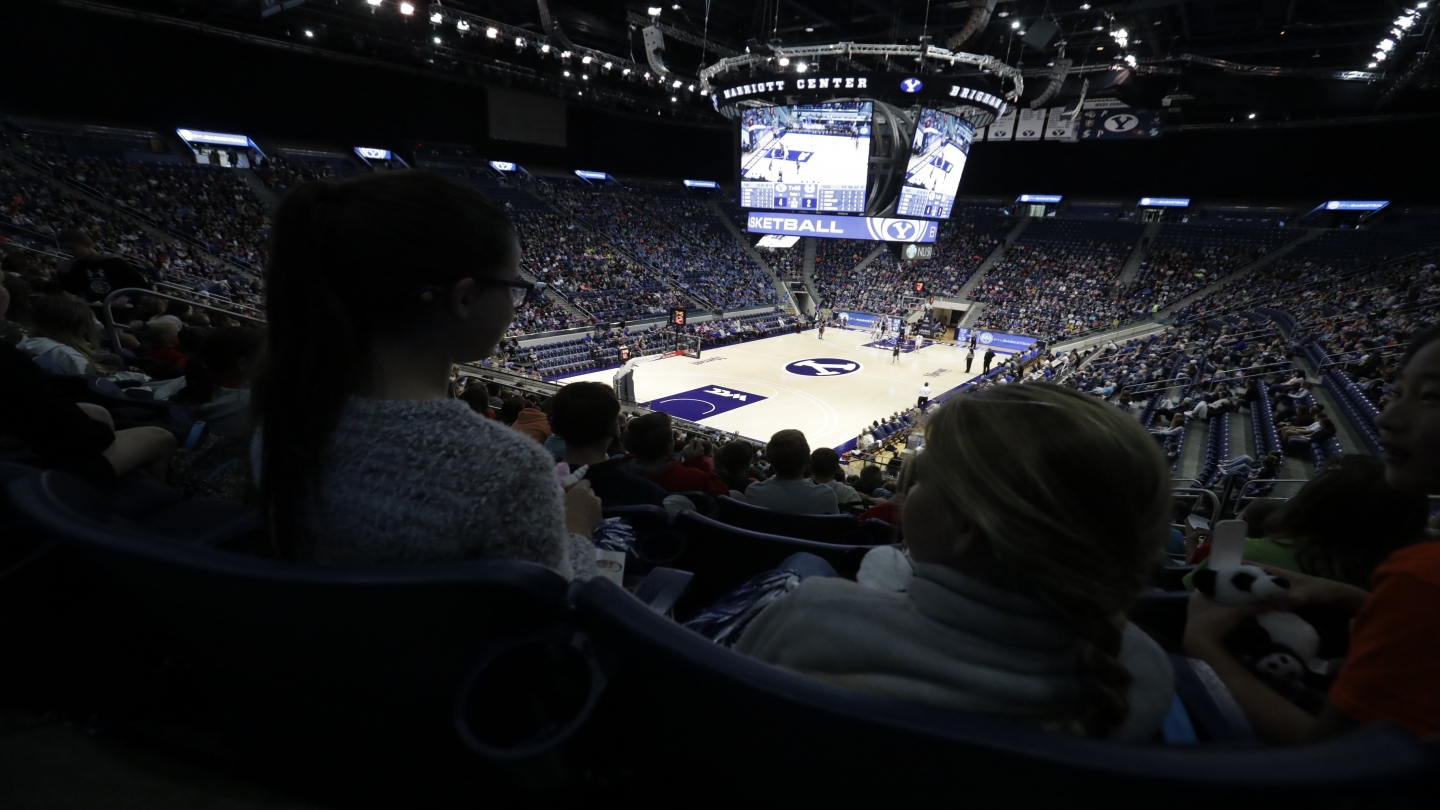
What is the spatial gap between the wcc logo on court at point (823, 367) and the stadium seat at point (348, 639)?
21.2 metres

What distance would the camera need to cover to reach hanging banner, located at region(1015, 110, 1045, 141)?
90.2 feet

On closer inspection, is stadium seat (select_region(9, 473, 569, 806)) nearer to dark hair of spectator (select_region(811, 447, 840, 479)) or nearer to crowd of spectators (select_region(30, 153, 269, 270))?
dark hair of spectator (select_region(811, 447, 840, 479))

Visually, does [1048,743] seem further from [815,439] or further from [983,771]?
[815,439]

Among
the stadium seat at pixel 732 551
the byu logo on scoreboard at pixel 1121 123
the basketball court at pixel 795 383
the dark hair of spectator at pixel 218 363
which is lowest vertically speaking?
the basketball court at pixel 795 383

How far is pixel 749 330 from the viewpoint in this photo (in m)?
28.8

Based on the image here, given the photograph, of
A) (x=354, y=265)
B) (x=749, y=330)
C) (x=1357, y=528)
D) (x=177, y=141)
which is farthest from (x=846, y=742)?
(x=177, y=141)

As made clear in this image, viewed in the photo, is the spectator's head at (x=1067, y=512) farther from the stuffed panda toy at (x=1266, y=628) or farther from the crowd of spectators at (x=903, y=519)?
the stuffed panda toy at (x=1266, y=628)

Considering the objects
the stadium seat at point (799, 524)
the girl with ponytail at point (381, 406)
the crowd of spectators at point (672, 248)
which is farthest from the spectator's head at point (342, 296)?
the crowd of spectators at point (672, 248)

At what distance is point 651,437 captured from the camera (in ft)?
11.1

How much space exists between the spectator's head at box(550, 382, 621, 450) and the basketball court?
1244cm

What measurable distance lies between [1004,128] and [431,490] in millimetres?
33760

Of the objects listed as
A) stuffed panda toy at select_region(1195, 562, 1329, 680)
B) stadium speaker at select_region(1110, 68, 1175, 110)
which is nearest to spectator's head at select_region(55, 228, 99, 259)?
stuffed panda toy at select_region(1195, 562, 1329, 680)

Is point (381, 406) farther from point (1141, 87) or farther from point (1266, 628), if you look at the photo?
point (1141, 87)

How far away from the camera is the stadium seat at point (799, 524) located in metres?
2.88
